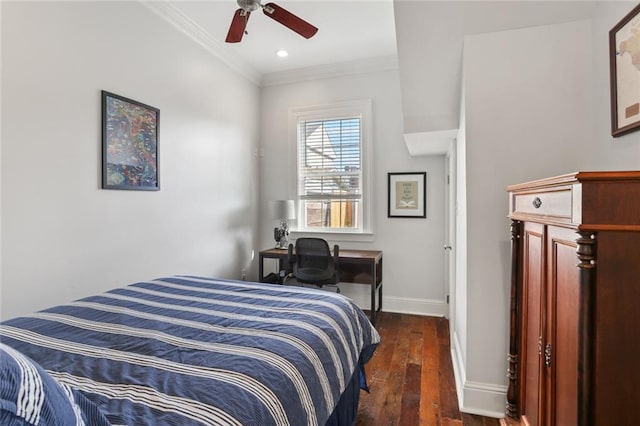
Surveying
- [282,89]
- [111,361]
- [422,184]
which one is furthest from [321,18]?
[111,361]

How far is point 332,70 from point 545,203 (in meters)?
3.51

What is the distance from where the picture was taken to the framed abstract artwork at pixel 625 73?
136cm

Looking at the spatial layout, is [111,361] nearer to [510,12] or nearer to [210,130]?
[510,12]

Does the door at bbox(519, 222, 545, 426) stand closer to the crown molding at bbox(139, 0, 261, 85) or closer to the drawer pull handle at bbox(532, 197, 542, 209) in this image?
the drawer pull handle at bbox(532, 197, 542, 209)

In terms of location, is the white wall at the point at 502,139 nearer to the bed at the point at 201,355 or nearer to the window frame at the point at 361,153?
the bed at the point at 201,355

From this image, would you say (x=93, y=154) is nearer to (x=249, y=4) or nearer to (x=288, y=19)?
(x=249, y=4)

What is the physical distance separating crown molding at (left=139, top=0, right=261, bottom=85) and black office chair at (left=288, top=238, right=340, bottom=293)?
7.28ft

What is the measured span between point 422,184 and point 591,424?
3.21 metres

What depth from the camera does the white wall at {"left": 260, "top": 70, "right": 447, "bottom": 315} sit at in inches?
152

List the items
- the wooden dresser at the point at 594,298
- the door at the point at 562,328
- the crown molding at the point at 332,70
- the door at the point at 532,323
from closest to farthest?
the wooden dresser at the point at 594,298, the door at the point at 562,328, the door at the point at 532,323, the crown molding at the point at 332,70

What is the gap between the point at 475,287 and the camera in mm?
2043

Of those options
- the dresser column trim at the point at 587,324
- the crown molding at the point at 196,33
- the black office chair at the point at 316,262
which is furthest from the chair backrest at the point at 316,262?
the dresser column trim at the point at 587,324

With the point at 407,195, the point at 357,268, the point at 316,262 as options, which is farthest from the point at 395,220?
the point at 316,262

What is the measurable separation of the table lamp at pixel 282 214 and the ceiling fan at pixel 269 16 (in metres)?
2.10
